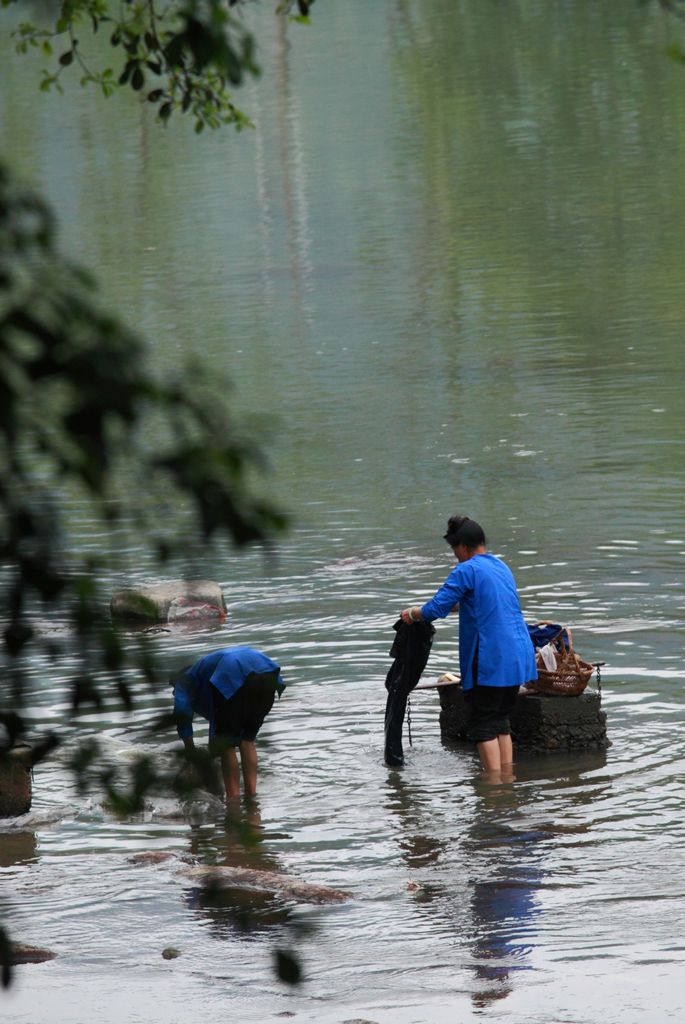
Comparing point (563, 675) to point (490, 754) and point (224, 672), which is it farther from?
point (224, 672)

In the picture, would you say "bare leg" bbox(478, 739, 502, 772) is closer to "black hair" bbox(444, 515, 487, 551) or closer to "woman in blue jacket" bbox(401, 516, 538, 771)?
"woman in blue jacket" bbox(401, 516, 538, 771)

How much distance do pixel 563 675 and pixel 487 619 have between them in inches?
31.8

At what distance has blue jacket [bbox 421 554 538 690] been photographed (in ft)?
35.9

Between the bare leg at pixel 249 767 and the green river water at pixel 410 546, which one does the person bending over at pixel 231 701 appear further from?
the green river water at pixel 410 546

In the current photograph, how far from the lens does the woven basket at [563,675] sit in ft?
37.3

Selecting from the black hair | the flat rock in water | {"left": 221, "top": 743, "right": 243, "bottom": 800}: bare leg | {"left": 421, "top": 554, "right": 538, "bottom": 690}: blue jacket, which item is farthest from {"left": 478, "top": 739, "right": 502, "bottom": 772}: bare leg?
the flat rock in water

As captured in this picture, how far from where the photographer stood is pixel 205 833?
10586mm

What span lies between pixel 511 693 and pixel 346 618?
12.6ft

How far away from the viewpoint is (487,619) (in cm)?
1096

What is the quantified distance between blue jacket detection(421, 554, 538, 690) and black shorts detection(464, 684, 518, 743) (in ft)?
0.20

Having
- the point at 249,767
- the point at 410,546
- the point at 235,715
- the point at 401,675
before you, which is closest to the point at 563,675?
the point at 401,675

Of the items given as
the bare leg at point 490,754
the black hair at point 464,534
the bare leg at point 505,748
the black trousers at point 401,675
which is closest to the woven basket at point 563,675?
the bare leg at point 505,748

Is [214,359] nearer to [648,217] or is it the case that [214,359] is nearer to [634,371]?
[634,371]

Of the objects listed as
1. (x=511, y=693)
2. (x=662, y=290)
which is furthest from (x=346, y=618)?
(x=662, y=290)
